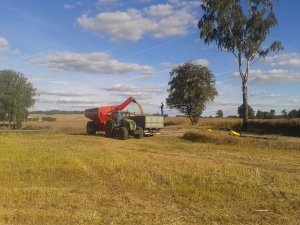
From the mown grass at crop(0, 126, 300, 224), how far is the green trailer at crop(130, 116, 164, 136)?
544 inches

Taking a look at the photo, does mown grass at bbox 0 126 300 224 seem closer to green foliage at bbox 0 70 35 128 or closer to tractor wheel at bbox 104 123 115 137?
tractor wheel at bbox 104 123 115 137

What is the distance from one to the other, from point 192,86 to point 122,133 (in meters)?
20.5

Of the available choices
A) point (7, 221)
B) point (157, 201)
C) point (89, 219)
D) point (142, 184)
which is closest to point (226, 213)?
point (157, 201)

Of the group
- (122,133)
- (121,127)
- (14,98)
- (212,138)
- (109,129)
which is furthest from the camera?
(14,98)

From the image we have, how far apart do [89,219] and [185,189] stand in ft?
11.1

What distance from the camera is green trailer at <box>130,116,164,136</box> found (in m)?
30.1

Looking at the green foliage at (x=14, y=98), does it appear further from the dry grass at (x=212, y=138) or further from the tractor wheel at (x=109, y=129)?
the dry grass at (x=212, y=138)

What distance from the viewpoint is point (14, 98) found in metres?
68.3

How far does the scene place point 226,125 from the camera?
4231cm

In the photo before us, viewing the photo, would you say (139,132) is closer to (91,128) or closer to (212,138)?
(91,128)

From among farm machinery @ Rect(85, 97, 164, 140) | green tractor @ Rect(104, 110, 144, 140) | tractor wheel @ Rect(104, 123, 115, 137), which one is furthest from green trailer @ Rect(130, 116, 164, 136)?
tractor wheel @ Rect(104, 123, 115, 137)

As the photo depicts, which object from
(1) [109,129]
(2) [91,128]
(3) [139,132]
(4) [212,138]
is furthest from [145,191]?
(2) [91,128]

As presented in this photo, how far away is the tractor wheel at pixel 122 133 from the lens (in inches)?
1133

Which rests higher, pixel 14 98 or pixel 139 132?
pixel 14 98
